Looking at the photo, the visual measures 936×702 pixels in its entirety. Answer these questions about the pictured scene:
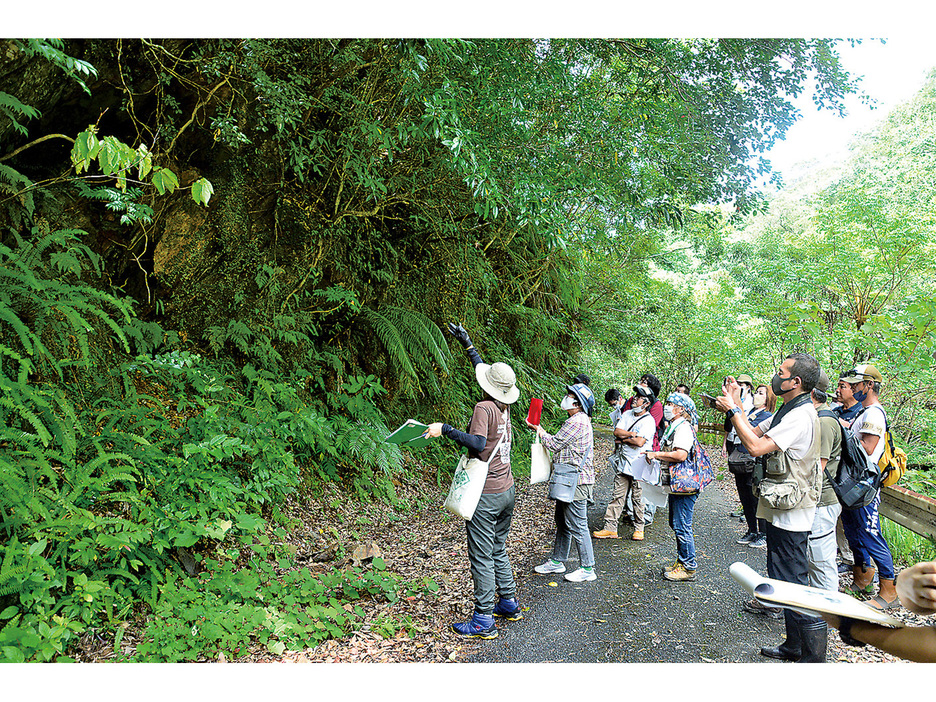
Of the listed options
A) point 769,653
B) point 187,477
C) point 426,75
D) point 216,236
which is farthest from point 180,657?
point 426,75

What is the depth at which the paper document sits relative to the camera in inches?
68.8

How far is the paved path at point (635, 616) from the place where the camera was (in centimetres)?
413

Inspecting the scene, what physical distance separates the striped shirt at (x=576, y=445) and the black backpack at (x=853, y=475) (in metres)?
2.13

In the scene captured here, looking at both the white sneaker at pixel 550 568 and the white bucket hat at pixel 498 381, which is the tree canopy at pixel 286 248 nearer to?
the white sneaker at pixel 550 568

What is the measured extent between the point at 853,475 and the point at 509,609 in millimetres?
3240

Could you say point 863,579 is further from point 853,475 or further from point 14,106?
point 14,106

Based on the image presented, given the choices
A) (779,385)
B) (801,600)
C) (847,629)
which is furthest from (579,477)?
(801,600)

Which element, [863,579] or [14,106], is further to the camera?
[863,579]

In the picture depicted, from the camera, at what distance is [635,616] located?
4.76 metres

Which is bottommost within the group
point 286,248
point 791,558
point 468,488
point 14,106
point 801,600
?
point 791,558

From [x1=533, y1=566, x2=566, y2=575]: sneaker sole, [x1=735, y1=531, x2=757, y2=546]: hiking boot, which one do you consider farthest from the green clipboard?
[x1=735, y1=531, x2=757, y2=546]: hiking boot

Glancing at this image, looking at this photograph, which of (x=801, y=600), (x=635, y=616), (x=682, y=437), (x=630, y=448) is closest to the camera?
(x=801, y=600)

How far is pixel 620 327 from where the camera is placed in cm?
1623

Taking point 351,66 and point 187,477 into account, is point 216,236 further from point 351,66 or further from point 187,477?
point 187,477
